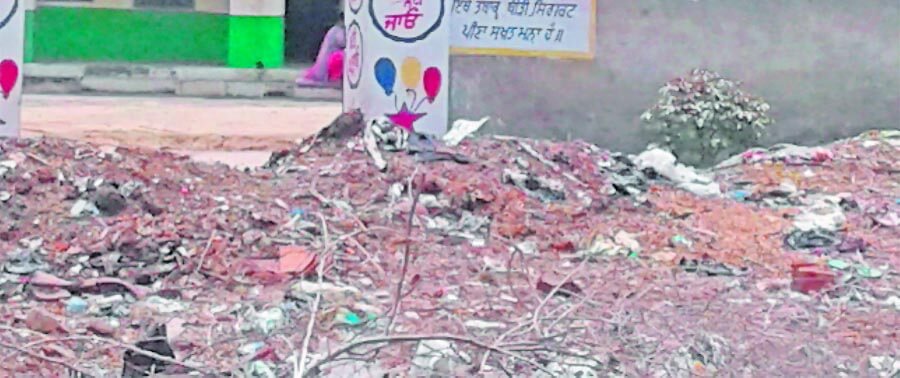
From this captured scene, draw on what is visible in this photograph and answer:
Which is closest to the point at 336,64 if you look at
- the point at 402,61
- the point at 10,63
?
the point at 402,61

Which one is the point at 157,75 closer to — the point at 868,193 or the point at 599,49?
the point at 599,49

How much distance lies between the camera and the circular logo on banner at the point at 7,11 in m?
10.2

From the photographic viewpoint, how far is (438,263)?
7258 mm

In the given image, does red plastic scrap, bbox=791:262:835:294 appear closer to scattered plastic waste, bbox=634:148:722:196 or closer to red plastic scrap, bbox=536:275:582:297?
red plastic scrap, bbox=536:275:582:297

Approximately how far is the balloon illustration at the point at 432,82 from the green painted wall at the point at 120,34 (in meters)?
10.9

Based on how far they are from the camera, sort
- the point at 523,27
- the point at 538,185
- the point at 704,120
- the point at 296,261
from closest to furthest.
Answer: the point at 296,261 < the point at 538,185 < the point at 704,120 < the point at 523,27

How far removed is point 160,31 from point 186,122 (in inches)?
214

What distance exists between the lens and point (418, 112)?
1093 cm

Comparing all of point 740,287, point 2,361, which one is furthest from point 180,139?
point 2,361

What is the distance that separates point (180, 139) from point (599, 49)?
4.98 meters

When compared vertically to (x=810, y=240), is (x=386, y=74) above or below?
above

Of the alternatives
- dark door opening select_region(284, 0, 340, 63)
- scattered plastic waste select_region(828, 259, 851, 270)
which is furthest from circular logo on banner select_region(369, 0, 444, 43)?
dark door opening select_region(284, 0, 340, 63)

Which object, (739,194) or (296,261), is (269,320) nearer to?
(296,261)

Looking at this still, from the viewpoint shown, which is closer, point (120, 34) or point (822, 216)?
point (822, 216)
